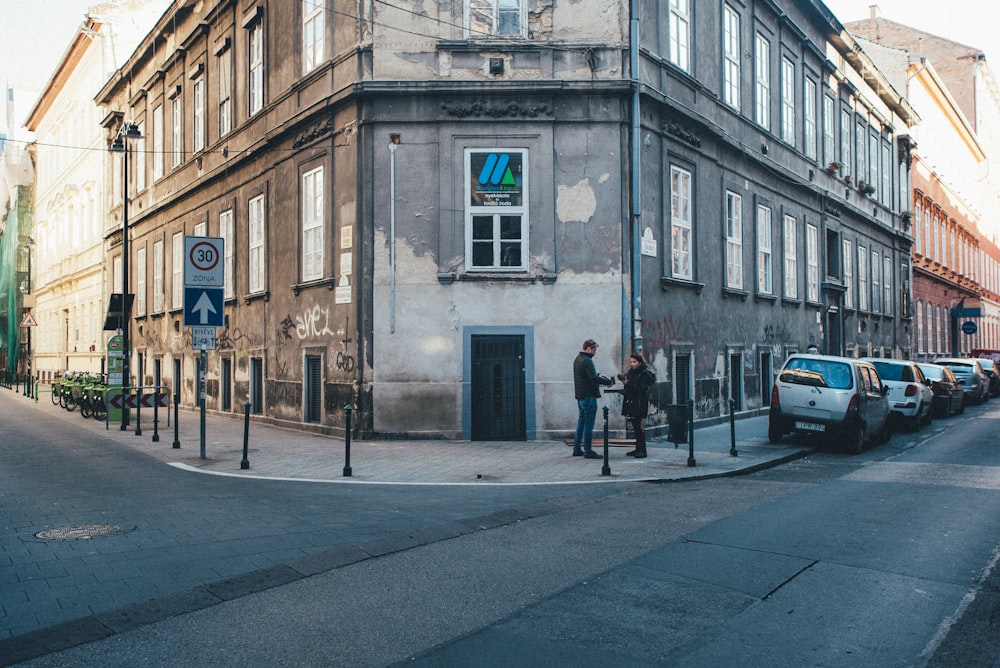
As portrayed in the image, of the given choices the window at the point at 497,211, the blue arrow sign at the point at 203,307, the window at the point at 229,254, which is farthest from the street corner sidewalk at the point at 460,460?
the window at the point at 229,254

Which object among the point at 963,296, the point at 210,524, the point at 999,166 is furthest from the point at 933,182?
the point at 210,524

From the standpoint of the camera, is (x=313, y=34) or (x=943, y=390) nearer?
(x=313, y=34)

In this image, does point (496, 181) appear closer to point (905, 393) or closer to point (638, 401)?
point (638, 401)

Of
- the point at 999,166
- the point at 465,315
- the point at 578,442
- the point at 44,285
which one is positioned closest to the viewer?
the point at 578,442

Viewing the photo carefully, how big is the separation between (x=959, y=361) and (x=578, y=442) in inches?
895

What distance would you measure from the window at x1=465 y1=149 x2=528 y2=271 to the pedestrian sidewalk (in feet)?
11.6

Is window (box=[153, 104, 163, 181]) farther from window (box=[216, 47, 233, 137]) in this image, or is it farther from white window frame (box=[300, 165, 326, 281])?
white window frame (box=[300, 165, 326, 281])

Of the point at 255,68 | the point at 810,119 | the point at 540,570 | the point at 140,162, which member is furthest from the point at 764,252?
the point at 140,162

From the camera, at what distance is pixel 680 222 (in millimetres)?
18531

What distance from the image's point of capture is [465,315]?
1590 centimetres

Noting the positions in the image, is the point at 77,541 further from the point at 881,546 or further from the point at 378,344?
the point at 378,344

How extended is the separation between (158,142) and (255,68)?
31.1 feet

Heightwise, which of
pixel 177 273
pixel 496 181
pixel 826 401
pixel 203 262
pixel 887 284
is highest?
pixel 496 181

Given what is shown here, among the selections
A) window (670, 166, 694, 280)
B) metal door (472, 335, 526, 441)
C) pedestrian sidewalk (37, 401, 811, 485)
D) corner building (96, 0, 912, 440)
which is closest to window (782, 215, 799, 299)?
corner building (96, 0, 912, 440)
